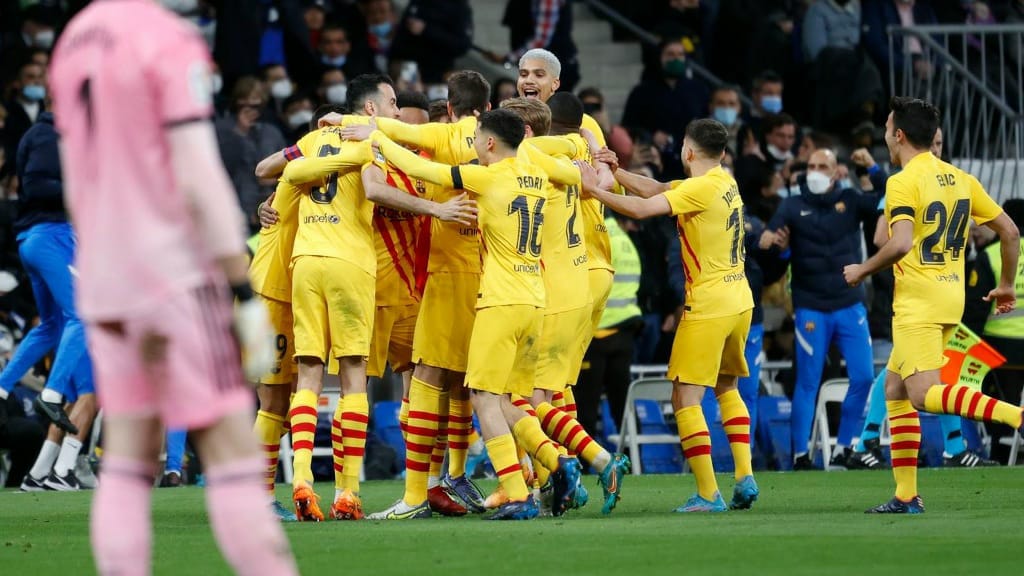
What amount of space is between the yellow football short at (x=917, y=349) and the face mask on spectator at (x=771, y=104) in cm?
1062

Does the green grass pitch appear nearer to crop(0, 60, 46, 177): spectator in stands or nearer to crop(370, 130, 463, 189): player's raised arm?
crop(370, 130, 463, 189): player's raised arm

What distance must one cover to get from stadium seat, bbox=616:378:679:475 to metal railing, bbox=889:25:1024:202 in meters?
5.00

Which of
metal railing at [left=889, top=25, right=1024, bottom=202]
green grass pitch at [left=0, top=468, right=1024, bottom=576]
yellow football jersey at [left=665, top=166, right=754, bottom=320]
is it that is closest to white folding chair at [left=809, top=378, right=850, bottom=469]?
metal railing at [left=889, top=25, right=1024, bottom=202]

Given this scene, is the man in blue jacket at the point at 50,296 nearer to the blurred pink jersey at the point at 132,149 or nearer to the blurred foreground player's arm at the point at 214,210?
the blurred pink jersey at the point at 132,149

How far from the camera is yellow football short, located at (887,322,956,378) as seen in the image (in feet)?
32.3

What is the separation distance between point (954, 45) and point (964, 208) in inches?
469

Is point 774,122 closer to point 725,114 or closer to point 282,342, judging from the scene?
point 725,114

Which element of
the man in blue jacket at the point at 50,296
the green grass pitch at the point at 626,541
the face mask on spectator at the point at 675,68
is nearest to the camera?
the green grass pitch at the point at 626,541

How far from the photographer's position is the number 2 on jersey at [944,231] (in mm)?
10078

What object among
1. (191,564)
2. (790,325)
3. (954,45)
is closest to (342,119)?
(191,564)

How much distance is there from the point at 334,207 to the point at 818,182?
6507 mm

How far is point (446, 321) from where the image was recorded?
10219 millimetres

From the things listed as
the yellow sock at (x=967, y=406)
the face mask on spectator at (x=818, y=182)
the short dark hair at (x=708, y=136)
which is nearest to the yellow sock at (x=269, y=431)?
the short dark hair at (x=708, y=136)

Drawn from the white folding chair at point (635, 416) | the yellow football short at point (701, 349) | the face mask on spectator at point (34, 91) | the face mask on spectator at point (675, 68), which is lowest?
the white folding chair at point (635, 416)
